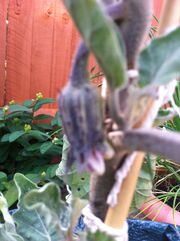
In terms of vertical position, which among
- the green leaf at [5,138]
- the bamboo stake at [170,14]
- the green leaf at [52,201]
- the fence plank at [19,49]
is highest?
the fence plank at [19,49]

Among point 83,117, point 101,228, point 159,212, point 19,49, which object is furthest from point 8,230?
point 19,49

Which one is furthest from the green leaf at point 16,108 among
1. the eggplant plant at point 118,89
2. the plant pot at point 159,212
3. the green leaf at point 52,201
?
the eggplant plant at point 118,89

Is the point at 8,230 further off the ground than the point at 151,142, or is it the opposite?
the point at 151,142

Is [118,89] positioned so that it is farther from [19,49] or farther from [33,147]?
[19,49]

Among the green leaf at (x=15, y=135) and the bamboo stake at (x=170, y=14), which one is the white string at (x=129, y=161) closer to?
the bamboo stake at (x=170, y=14)

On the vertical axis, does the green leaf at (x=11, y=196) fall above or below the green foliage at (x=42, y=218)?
below

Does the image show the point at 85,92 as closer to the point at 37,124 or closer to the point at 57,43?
the point at 37,124

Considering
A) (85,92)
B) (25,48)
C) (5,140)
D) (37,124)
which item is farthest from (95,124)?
(25,48)
